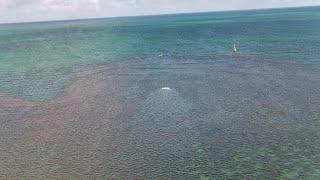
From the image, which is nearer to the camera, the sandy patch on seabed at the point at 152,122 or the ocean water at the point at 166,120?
the ocean water at the point at 166,120

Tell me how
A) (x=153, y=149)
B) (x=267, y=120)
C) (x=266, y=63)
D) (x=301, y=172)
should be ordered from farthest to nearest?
(x=266, y=63) → (x=267, y=120) → (x=153, y=149) → (x=301, y=172)

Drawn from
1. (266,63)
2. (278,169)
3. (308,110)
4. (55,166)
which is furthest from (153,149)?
(266,63)

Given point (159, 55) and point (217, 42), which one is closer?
point (159, 55)

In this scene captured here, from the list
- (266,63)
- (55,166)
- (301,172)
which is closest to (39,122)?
(55,166)

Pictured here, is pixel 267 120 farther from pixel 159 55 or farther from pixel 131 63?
pixel 159 55

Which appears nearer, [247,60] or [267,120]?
[267,120]

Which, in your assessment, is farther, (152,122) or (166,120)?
(166,120)

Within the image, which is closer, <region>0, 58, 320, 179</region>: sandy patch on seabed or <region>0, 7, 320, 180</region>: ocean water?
<region>0, 7, 320, 180</region>: ocean water

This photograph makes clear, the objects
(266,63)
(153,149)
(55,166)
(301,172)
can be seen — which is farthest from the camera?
(266,63)

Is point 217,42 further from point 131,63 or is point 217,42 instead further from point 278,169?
point 278,169
